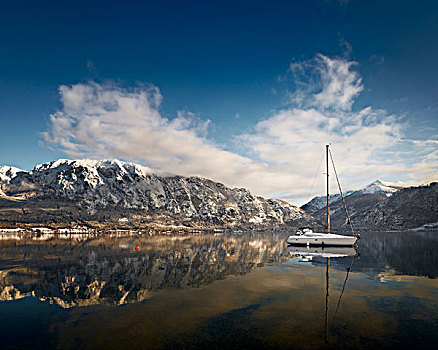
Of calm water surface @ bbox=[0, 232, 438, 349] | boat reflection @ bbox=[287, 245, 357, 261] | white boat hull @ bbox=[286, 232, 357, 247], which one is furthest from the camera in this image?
white boat hull @ bbox=[286, 232, 357, 247]

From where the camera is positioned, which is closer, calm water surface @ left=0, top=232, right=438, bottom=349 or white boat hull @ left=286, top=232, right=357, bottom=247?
calm water surface @ left=0, top=232, right=438, bottom=349

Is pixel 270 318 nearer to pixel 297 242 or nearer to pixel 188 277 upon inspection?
pixel 188 277

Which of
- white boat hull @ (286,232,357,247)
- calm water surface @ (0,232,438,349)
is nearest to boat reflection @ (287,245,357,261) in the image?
white boat hull @ (286,232,357,247)

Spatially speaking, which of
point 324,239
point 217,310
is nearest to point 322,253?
point 324,239

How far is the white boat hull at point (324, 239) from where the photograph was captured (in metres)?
68.7

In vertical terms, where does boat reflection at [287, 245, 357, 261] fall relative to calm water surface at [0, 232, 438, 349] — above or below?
below

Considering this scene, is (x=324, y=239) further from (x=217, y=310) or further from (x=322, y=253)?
(x=217, y=310)

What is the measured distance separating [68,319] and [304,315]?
51.6 feet

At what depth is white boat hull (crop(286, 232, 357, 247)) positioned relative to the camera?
2706 inches

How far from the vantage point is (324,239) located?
71.1m

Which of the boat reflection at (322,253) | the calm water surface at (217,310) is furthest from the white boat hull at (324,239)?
the calm water surface at (217,310)

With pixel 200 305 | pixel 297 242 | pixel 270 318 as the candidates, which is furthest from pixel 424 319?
pixel 297 242

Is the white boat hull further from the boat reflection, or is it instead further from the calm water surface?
the calm water surface

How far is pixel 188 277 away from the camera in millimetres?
30969
